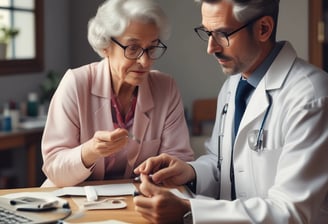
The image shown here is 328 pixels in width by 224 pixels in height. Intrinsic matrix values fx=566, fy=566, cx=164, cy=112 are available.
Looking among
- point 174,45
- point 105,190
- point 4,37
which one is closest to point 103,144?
point 105,190

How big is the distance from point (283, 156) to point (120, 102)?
0.82 m

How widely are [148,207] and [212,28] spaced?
0.57 metres

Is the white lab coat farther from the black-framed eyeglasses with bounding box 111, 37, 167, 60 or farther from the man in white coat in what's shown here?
the black-framed eyeglasses with bounding box 111, 37, 167, 60

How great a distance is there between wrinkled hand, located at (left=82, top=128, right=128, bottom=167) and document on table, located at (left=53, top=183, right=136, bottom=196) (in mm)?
95

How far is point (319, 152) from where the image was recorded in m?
1.40

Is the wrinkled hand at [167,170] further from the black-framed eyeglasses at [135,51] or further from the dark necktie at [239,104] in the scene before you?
the black-framed eyeglasses at [135,51]

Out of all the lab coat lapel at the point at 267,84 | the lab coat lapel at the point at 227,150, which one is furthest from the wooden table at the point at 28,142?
the lab coat lapel at the point at 267,84

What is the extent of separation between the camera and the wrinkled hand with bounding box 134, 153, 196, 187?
1.70m

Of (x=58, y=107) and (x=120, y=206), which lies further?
(x=58, y=107)

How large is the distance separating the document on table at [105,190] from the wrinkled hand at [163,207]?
307mm

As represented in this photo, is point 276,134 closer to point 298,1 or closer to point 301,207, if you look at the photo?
point 301,207

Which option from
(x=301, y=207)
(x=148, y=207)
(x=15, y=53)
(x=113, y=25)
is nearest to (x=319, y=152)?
(x=301, y=207)

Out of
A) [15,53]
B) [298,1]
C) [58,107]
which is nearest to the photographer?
[58,107]

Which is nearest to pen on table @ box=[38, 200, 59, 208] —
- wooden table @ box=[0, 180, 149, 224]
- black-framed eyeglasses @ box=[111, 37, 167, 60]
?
wooden table @ box=[0, 180, 149, 224]
